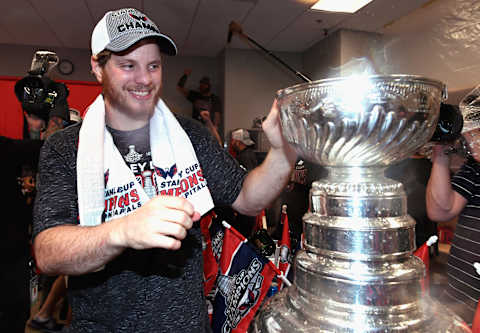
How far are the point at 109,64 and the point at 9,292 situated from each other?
1.53 metres

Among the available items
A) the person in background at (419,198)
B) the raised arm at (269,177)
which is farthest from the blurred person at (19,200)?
the person in background at (419,198)

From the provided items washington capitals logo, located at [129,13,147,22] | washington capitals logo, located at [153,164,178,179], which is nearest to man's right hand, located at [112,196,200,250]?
washington capitals logo, located at [153,164,178,179]

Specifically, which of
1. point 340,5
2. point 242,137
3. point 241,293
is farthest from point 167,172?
point 340,5

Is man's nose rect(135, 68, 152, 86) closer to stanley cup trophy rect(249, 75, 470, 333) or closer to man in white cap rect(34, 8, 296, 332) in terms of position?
man in white cap rect(34, 8, 296, 332)

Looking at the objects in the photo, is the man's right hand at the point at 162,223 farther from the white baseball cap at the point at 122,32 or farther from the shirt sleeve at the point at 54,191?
the white baseball cap at the point at 122,32

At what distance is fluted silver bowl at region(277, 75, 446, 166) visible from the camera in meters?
0.26

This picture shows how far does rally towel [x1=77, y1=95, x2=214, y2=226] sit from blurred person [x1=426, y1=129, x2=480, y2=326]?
88cm

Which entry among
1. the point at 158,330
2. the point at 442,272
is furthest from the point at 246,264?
the point at 442,272

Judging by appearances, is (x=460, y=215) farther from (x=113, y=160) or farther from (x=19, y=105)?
(x=19, y=105)

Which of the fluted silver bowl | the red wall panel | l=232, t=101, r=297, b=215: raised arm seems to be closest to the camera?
the fluted silver bowl

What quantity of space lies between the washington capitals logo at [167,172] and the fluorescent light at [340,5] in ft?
12.2

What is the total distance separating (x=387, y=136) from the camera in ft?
0.90

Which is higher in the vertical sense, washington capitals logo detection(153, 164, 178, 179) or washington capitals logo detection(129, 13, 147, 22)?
washington capitals logo detection(129, 13, 147, 22)

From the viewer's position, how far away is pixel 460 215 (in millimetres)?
1383
